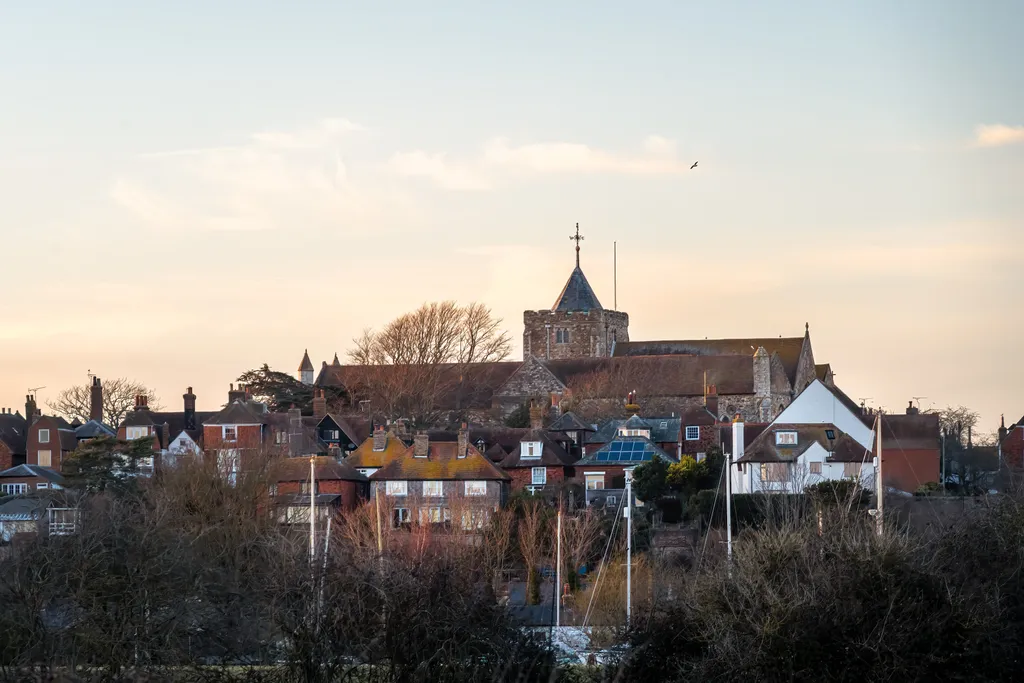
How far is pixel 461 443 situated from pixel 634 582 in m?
20.6

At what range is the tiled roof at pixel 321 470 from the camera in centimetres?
6234

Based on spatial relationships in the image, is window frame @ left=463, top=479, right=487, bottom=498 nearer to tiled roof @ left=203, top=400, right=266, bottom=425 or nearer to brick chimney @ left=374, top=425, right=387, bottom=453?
brick chimney @ left=374, top=425, right=387, bottom=453

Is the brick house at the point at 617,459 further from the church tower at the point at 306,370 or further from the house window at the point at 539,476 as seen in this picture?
the church tower at the point at 306,370

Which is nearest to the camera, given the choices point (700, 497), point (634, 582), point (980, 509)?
point (980, 509)

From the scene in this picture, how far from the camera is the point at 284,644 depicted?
30.7 metres

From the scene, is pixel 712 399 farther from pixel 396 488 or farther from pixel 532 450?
pixel 396 488

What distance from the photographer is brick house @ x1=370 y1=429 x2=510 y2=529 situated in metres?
62.0

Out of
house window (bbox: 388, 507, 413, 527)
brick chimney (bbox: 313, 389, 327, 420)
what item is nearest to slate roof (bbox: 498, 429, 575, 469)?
house window (bbox: 388, 507, 413, 527)

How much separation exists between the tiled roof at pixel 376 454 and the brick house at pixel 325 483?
4.95ft

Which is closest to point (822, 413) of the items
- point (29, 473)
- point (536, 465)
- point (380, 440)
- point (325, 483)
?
point (536, 465)

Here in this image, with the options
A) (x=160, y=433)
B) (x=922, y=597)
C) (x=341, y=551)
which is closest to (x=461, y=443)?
(x=160, y=433)

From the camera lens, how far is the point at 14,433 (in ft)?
257

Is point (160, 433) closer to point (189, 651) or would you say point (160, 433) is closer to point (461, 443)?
point (461, 443)

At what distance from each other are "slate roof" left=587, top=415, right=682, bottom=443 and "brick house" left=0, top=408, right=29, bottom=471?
2425cm
